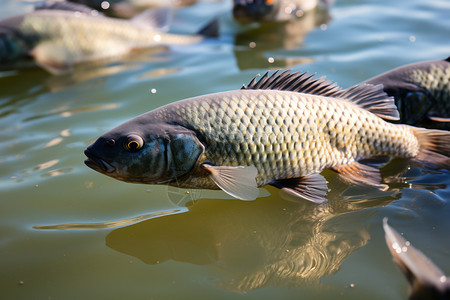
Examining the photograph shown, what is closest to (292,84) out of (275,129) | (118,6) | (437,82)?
(275,129)

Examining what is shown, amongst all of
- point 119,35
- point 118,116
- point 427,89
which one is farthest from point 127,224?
point 119,35

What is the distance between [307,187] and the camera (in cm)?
284

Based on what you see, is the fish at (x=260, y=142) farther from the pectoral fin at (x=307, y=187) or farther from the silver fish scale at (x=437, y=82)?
the silver fish scale at (x=437, y=82)

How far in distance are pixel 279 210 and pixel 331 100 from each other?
733 mm

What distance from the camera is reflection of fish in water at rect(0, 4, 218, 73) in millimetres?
5551

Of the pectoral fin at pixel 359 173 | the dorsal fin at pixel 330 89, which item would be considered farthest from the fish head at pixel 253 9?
the pectoral fin at pixel 359 173

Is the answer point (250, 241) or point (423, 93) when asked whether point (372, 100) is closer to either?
point (423, 93)

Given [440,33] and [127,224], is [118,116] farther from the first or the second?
[440,33]

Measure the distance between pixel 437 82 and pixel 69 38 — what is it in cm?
410

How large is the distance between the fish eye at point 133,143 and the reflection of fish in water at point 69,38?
3166 mm

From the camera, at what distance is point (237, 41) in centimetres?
619

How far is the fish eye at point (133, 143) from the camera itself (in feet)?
8.73

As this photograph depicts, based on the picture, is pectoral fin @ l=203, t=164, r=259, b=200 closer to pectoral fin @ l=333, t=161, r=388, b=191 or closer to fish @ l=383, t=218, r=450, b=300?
pectoral fin @ l=333, t=161, r=388, b=191

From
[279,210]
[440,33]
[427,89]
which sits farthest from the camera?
[440,33]
